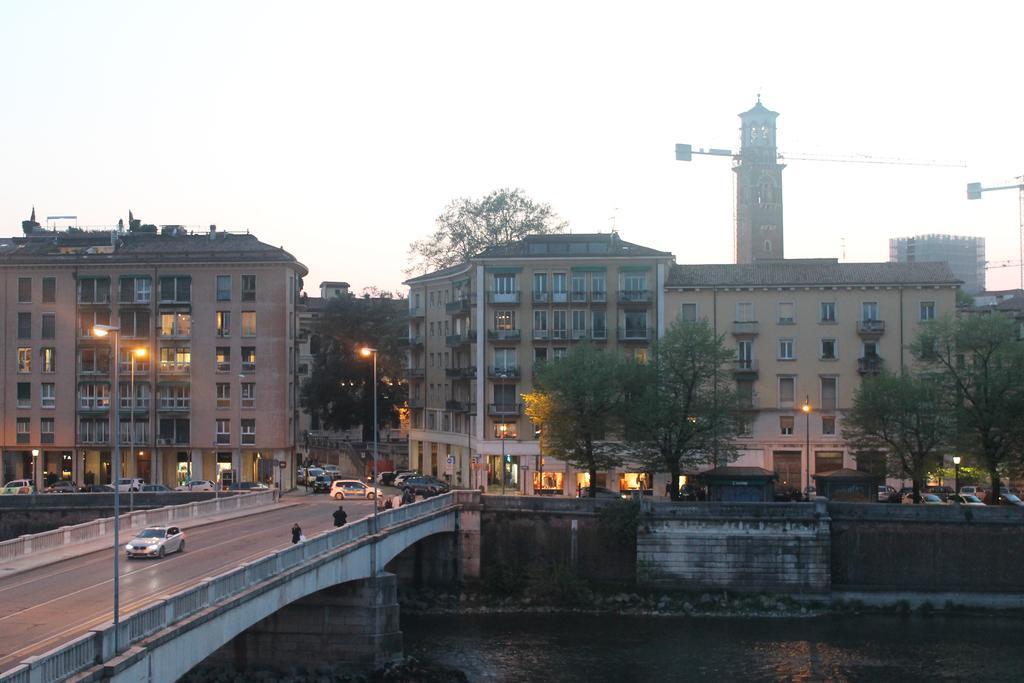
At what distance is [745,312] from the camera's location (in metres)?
89.3

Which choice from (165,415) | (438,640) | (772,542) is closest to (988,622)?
(772,542)

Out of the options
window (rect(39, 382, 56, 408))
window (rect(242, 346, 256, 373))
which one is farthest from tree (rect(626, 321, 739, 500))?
window (rect(39, 382, 56, 408))

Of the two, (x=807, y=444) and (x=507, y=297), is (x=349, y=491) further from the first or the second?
(x=807, y=444)

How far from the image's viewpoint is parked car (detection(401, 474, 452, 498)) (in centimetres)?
8588

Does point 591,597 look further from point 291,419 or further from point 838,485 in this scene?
point 291,419

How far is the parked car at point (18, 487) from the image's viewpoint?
84.1m

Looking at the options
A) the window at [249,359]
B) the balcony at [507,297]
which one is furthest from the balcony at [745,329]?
the window at [249,359]

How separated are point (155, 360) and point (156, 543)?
46138 millimetres

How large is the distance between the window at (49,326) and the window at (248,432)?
15.5 metres

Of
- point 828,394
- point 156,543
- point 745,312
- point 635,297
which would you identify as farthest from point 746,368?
point 156,543

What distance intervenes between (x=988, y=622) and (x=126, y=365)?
60429 millimetres

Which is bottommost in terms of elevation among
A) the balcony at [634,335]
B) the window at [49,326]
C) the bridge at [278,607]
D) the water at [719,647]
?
the water at [719,647]

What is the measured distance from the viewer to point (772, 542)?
7000cm

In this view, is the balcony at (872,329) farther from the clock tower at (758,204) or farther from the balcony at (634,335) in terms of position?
the clock tower at (758,204)
